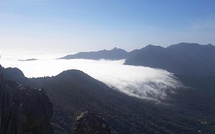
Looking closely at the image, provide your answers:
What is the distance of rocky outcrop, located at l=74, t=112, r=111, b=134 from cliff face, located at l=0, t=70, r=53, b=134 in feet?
32.3

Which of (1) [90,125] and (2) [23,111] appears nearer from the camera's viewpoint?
(1) [90,125]

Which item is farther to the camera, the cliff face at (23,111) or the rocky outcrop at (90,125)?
the rocky outcrop at (90,125)

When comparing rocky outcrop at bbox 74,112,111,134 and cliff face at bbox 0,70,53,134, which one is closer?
cliff face at bbox 0,70,53,134

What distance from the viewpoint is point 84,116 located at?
60531mm

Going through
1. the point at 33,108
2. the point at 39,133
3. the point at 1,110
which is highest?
the point at 1,110

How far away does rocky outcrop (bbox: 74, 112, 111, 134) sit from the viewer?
59000 millimetres

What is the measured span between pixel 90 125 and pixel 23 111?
27.7 meters

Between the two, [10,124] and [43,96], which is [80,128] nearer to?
[10,124]

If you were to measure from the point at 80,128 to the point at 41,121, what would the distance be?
23.1 meters

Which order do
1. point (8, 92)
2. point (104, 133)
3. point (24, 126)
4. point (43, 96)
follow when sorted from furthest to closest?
point (43, 96) → point (24, 126) → point (104, 133) → point (8, 92)

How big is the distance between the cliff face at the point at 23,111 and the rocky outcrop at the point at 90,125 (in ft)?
32.3

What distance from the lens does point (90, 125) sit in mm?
59250

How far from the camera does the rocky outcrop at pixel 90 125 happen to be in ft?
194

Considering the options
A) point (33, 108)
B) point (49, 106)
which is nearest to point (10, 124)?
point (33, 108)
